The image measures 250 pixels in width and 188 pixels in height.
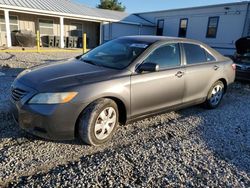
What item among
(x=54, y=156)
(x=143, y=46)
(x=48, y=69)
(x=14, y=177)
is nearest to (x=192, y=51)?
(x=143, y=46)

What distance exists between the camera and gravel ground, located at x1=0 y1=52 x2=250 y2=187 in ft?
8.05

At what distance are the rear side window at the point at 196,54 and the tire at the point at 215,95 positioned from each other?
644 mm

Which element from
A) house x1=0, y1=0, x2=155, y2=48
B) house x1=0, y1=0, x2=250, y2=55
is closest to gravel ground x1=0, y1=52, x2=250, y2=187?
house x1=0, y1=0, x2=155, y2=48

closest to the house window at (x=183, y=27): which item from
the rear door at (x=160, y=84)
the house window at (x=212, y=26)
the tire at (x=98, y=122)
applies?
the house window at (x=212, y=26)

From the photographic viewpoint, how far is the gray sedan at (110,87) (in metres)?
2.73

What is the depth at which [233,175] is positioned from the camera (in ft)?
8.76

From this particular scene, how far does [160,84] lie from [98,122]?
4.05ft

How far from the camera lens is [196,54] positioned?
4367 mm

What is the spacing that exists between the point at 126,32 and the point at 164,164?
20022 mm

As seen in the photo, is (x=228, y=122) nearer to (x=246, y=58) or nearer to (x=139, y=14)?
(x=246, y=58)

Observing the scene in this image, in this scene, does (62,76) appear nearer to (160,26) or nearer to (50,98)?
(50,98)

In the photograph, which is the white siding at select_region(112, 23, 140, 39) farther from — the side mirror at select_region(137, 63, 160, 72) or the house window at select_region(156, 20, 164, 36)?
the side mirror at select_region(137, 63, 160, 72)

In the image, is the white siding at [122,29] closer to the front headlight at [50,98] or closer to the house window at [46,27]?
the house window at [46,27]

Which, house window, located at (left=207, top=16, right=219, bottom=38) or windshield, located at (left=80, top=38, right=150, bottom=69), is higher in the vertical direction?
house window, located at (left=207, top=16, right=219, bottom=38)
